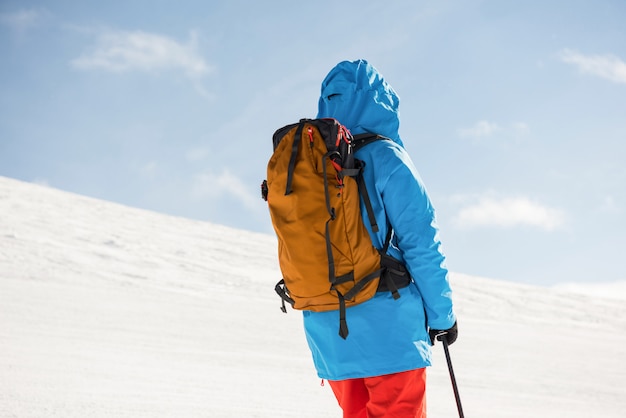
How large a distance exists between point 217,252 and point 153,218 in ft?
14.3

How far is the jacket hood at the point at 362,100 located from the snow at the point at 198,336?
259 cm

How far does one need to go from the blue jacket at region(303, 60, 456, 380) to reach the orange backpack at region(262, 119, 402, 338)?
0.06 meters

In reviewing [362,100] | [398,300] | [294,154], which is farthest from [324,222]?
[362,100]

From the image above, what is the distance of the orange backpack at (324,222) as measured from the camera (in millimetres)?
2203

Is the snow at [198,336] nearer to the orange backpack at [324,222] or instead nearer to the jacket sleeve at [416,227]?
the orange backpack at [324,222]

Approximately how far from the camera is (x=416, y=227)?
86.5 inches

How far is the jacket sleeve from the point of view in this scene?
219 cm

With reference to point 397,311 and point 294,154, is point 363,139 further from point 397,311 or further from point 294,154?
point 397,311

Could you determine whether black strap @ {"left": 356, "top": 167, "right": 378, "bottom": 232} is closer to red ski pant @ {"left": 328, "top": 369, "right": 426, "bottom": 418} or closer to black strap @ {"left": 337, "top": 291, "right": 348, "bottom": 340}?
black strap @ {"left": 337, "top": 291, "right": 348, "bottom": 340}

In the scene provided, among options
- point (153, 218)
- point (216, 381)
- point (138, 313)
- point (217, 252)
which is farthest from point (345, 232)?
point (153, 218)

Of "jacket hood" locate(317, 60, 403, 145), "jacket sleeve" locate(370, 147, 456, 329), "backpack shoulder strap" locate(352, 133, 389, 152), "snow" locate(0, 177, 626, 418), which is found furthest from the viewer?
"snow" locate(0, 177, 626, 418)

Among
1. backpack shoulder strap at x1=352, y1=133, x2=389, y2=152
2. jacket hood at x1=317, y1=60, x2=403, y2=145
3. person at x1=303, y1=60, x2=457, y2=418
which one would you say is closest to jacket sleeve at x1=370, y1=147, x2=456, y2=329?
person at x1=303, y1=60, x2=457, y2=418

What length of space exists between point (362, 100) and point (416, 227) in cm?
63

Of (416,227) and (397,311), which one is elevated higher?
(416,227)
